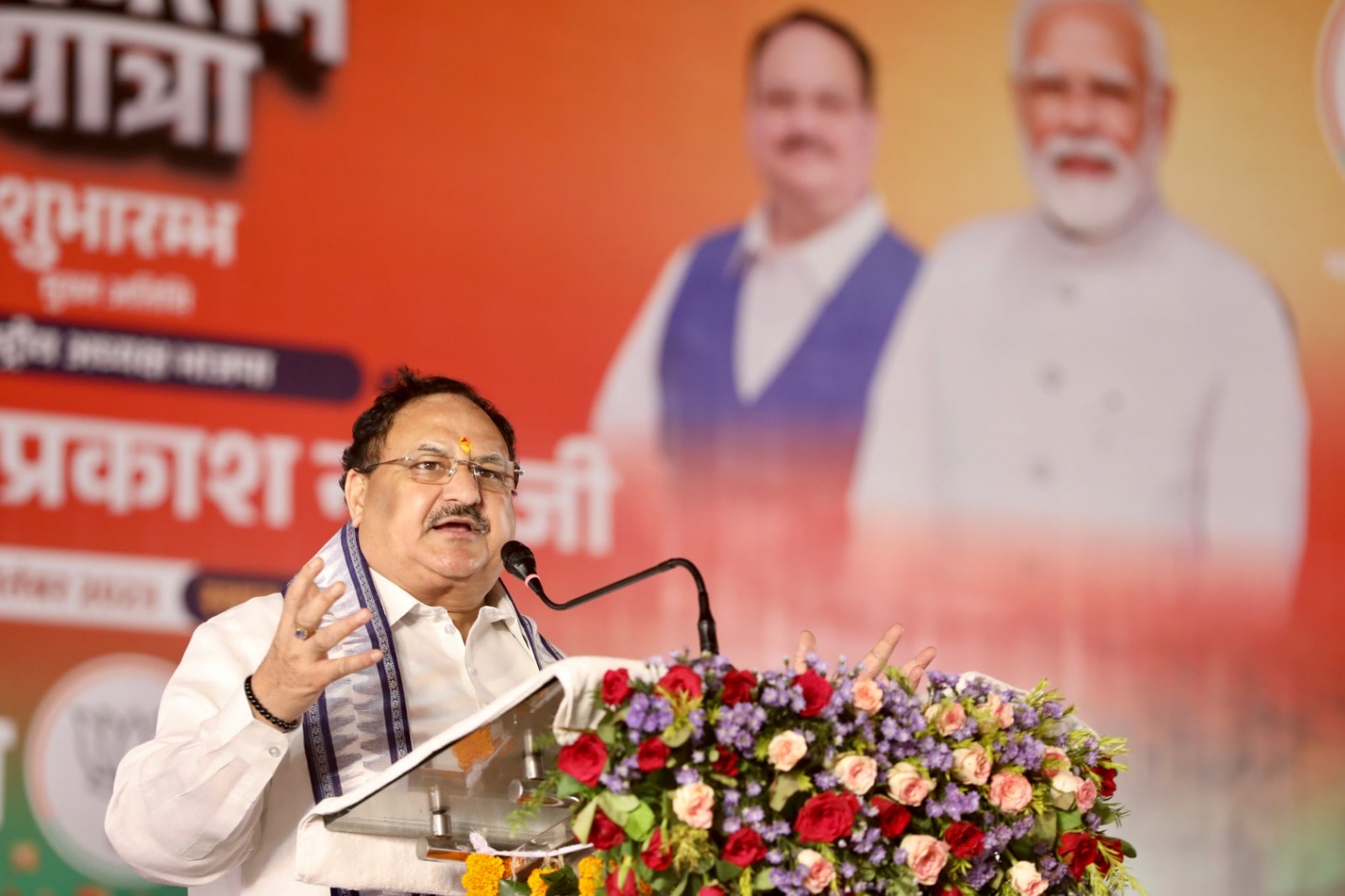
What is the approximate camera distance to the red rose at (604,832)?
5.99 feet

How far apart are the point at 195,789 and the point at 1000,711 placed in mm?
1052

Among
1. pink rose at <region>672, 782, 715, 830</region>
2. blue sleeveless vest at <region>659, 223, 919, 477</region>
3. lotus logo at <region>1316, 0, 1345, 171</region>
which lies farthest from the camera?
lotus logo at <region>1316, 0, 1345, 171</region>

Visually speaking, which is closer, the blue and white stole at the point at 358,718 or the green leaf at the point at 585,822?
the green leaf at the point at 585,822

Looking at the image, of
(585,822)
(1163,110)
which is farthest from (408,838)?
(1163,110)

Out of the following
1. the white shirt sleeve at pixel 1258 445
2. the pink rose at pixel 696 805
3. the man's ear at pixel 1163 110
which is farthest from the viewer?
the man's ear at pixel 1163 110

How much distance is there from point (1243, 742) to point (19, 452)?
347 cm

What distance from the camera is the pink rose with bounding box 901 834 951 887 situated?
6.10 feet

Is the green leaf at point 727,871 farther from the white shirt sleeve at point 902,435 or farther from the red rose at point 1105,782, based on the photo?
the white shirt sleeve at point 902,435

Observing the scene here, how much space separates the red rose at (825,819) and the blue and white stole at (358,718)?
83cm

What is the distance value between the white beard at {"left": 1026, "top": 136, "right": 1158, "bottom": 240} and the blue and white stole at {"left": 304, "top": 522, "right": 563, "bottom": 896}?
3022mm

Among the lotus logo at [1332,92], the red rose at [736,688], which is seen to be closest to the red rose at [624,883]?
the red rose at [736,688]

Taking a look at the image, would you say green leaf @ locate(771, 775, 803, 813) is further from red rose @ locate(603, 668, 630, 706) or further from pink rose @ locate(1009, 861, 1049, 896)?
pink rose @ locate(1009, 861, 1049, 896)

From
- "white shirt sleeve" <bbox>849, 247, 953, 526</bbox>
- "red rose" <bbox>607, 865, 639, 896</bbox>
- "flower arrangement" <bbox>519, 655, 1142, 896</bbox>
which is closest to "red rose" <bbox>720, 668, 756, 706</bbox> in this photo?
"flower arrangement" <bbox>519, 655, 1142, 896</bbox>

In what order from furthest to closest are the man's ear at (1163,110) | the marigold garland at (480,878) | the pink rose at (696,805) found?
1. the man's ear at (1163,110)
2. the marigold garland at (480,878)
3. the pink rose at (696,805)
